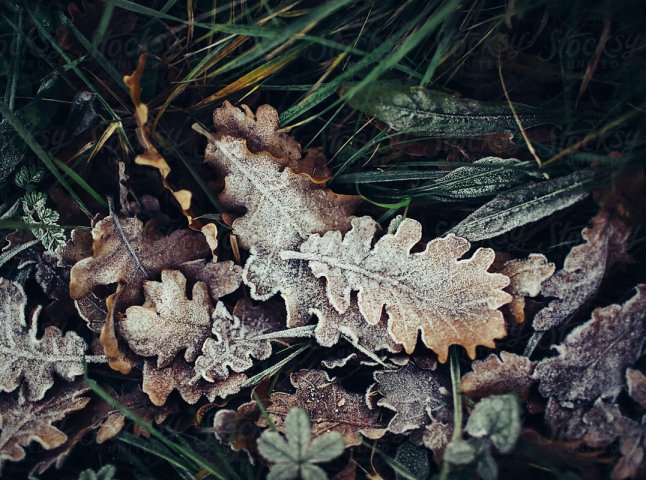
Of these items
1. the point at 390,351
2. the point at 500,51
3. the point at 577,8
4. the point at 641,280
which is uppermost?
the point at 577,8

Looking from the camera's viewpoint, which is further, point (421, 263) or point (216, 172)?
point (216, 172)

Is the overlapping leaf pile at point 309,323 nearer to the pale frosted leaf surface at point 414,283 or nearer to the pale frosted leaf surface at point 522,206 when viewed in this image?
the pale frosted leaf surface at point 414,283

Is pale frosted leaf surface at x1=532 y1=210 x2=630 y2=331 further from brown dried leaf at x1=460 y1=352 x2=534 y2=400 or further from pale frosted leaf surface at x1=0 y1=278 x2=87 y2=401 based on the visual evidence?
pale frosted leaf surface at x1=0 y1=278 x2=87 y2=401

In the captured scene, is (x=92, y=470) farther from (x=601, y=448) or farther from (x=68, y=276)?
(x=601, y=448)

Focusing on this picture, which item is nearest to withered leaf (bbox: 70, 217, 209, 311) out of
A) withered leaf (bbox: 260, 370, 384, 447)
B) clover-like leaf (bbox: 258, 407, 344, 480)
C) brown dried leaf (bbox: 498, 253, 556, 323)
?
withered leaf (bbox: 260, 370, 384, 447)

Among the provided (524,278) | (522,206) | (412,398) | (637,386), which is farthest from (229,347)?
(637,386)

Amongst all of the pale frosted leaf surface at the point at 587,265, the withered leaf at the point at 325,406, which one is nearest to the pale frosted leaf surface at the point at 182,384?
the withered leaf at the point at 325,406

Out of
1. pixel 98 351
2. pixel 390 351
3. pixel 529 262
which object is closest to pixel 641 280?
pixel 529 262
